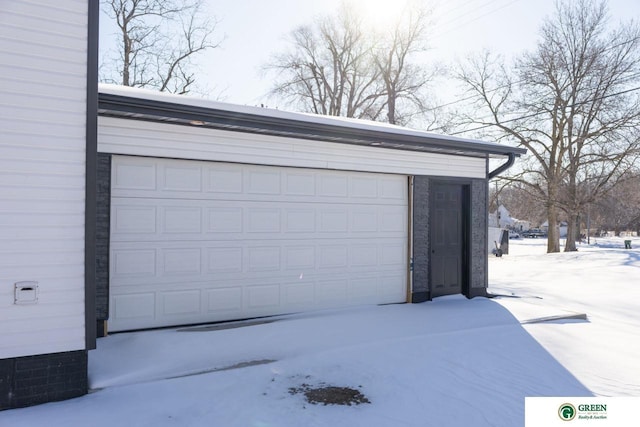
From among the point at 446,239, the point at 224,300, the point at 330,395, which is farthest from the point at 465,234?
the point at 330,395

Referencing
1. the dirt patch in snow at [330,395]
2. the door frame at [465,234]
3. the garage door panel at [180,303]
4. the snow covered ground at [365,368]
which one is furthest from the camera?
the door frame at [465,234]

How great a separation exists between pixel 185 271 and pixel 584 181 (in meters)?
24.3

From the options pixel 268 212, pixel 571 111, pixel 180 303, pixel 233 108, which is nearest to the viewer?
pixel 180 303

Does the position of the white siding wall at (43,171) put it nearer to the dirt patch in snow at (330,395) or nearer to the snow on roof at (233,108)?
the snow on roof at (233,108)

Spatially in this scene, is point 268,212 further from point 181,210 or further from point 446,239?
point 446,239

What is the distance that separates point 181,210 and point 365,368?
3.23 meters

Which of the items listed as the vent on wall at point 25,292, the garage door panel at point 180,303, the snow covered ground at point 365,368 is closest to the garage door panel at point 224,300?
the garage door panel at point 180,303

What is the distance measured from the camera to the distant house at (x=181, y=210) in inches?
145

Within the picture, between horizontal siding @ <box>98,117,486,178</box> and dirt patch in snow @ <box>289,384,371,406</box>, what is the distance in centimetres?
346

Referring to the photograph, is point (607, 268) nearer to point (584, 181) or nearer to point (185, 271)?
point (584, 181)

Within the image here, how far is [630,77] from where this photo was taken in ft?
Answer: 71.8

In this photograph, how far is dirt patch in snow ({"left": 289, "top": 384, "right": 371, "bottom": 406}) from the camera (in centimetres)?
386

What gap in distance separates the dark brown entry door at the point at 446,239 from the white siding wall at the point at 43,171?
6.10 m

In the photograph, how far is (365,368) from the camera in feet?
15.3
